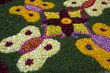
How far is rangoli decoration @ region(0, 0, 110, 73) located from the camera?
613 centimetres

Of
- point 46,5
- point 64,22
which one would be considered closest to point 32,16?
point 46,5

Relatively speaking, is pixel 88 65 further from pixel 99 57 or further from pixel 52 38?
pixel 52 38

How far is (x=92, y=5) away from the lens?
820cm

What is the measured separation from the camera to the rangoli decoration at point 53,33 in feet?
20.1

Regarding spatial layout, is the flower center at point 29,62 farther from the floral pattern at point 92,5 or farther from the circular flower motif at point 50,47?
the floral pattern at point 92,5

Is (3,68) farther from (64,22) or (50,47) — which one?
(64,22)

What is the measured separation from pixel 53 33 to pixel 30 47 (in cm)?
87

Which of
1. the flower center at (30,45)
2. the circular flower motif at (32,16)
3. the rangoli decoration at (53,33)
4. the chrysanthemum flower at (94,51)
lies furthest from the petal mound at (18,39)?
the chrysanthemum flower at (94,51)

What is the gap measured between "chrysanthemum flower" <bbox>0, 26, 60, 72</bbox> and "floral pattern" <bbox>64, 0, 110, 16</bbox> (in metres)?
1.91

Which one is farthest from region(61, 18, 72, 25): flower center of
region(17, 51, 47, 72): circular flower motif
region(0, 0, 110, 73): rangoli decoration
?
region(17, 51, 47, 72): circular flower motif

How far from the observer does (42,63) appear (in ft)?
19.4

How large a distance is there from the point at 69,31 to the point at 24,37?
51.5 inches

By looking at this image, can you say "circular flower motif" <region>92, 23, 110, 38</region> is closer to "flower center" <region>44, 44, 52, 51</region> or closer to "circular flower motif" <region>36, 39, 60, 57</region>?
"circular flower motif" <region>36, 39, 60, 57</region>

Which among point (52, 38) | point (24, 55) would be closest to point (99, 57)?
point (52, 38)
